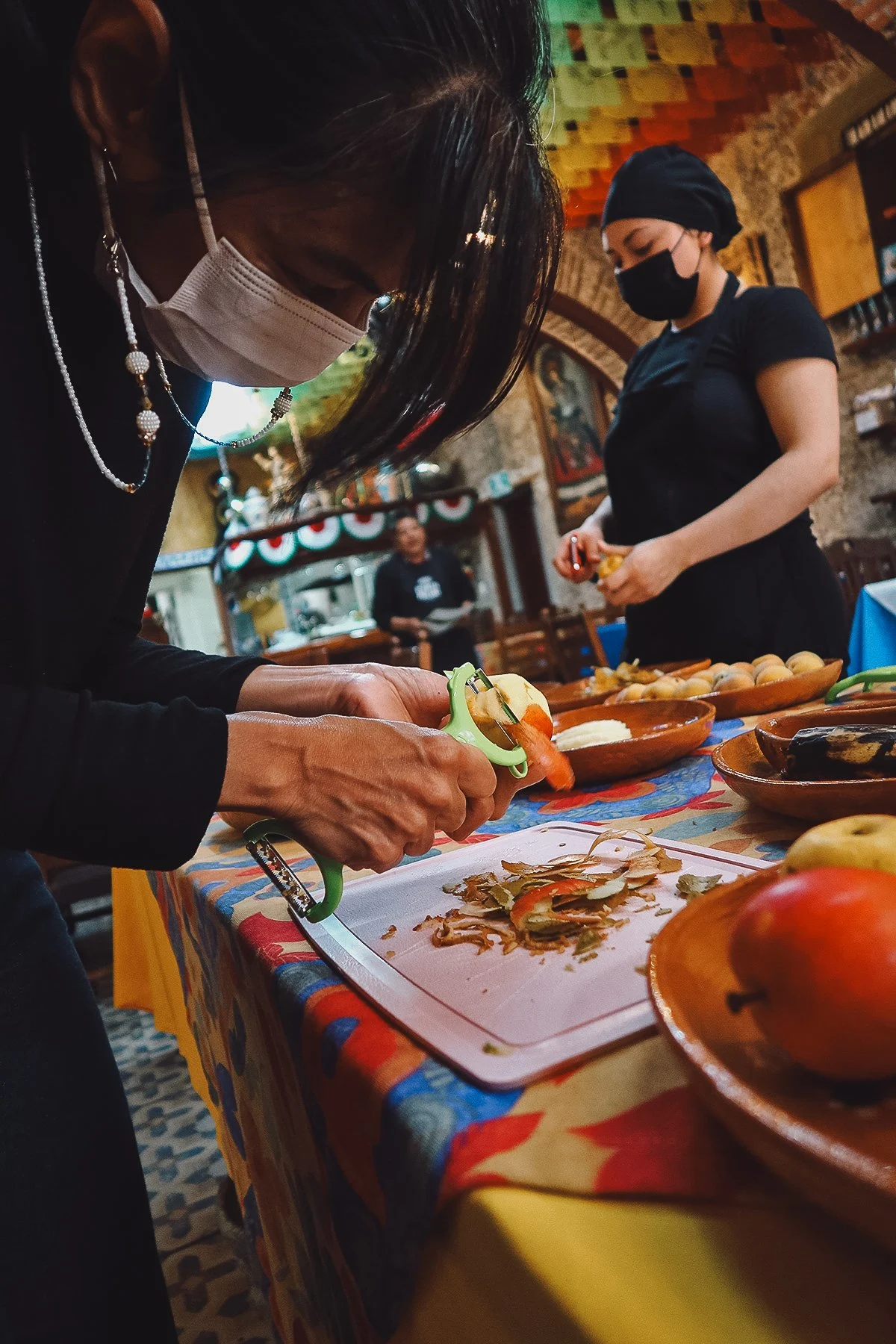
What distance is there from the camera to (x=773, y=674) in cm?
159

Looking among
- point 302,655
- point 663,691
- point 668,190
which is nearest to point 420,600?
point 302,655

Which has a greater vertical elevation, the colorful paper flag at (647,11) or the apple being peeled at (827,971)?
the colorful paper flag at (647,11)

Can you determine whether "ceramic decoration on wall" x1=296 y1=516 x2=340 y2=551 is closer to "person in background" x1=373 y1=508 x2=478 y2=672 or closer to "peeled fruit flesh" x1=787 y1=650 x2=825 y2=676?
"person in background" x1=373 y1=508 x2=478 y2=672

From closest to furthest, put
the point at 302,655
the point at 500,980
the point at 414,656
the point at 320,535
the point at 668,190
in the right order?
1. the point at 500,980
2. the point at 668,190
3. the point at 414,656
4. the point at 302,655
5. the point at 320,535

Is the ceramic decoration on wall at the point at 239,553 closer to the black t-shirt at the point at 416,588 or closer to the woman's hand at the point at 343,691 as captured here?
the black t-shirt at the point at 416,588

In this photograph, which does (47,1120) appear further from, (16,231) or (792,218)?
(792,218)

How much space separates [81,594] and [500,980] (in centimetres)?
63

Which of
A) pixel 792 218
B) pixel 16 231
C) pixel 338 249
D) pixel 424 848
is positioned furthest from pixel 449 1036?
pixel 792 218

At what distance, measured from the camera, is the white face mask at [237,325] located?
34.9 inches

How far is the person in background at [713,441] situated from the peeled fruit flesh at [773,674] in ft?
1.24

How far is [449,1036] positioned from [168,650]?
850 millimetres

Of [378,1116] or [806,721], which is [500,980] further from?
[806,721]

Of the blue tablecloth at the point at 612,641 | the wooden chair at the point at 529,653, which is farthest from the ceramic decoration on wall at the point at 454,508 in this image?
the blue tablecloth at the point at 612,641

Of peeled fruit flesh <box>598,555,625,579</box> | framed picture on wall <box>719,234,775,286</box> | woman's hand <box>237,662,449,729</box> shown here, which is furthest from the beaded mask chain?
framed picture on wall <box>719,234,775,286</box>
